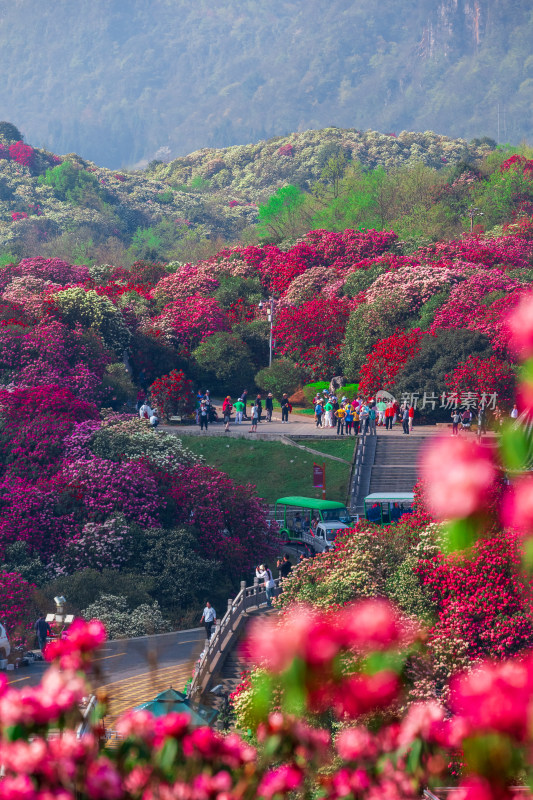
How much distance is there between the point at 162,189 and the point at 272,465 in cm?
9087

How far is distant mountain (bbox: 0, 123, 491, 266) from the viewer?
96.9m

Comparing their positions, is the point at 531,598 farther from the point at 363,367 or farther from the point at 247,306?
the point at 247,306

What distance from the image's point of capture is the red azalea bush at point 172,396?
44.2m

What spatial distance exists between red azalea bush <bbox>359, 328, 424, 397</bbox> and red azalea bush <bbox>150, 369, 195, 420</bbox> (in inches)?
266

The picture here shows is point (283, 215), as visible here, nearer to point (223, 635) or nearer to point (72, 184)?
point (72, 184)

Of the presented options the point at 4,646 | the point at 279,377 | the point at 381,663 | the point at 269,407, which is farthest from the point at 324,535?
the point at 381,663

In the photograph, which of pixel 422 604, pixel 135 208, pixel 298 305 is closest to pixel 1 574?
pixel 422 604

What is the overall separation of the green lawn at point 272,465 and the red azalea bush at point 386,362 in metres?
5.23

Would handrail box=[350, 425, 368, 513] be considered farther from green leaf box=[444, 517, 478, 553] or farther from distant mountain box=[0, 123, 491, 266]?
distant mountain box=[0, 123, 491, 266]

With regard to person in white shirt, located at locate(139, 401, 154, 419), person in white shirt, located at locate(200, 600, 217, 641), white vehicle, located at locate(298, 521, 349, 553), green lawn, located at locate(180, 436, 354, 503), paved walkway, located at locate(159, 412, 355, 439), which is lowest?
person in white shirt, located at locate(200, 600, 217, 641)

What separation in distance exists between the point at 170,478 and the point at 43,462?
373 cm

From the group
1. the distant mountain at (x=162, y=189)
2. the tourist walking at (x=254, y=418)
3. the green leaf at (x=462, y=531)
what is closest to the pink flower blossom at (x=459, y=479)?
the green leaf at (x=462, y=531)

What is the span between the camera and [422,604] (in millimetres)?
22312

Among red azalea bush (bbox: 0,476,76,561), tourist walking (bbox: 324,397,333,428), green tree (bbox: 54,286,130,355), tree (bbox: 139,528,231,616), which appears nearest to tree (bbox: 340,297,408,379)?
tourist walking (bbox: 324,397,333,428)
